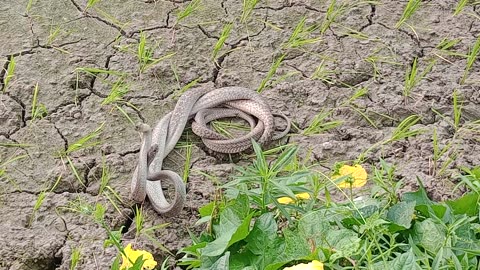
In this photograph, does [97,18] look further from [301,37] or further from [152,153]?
[152,153]

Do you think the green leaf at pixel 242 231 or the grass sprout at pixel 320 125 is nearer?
the green leaf at pixel 242 231

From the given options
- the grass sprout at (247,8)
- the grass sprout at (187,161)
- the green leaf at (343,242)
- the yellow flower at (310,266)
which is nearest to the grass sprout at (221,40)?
the grass sprout at (247,8)

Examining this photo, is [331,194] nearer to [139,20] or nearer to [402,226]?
[402,226]

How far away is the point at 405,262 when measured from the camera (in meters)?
2.86

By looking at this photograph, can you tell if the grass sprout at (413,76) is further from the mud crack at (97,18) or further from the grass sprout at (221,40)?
the mud crack at (97,18)

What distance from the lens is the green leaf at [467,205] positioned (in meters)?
3.29

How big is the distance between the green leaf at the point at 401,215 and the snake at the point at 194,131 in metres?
0.93

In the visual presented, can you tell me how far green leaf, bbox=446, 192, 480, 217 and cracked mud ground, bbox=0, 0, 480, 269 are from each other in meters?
0.31

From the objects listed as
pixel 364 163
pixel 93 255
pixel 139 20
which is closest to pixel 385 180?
pixel 364 163

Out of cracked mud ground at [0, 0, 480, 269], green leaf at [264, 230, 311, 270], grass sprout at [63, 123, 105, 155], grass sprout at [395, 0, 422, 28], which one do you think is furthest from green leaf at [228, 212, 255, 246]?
grass sprout at [395, 0, 422, 28]

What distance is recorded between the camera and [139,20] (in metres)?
4.86

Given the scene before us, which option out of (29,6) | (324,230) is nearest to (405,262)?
(324,230)

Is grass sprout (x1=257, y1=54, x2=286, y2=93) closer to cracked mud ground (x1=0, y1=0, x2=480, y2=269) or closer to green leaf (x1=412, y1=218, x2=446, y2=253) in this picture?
cracked mud ground (x1=0, y1=0, x2=480, y2=269)

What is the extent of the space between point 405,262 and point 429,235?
0.30 m
